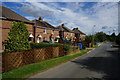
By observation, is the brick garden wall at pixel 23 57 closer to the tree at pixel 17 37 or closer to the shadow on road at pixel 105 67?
the tree at pixel 17 37

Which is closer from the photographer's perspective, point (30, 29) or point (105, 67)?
point (105, 67)

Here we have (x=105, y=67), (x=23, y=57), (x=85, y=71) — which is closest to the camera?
(x=85, y=71)

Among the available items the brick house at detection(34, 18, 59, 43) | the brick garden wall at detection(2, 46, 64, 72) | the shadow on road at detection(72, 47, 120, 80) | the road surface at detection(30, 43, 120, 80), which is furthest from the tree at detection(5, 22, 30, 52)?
the brick house at detection(34, 18, 59, 43)

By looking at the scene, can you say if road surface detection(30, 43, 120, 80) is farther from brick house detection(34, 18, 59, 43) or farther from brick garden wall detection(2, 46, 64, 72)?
brick house detection(34, 18, 59, 43)

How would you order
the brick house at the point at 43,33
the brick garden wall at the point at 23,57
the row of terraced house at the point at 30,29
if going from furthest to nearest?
the brick house at the point at 43,33 → the row of terraced house at the point at 30,29 → the brick garden wall at the point at 23,57

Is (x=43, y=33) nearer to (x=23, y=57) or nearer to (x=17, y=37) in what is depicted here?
(x=17, y=37)

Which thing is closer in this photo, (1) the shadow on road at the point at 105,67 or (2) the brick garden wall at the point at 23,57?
(1) the shadow on road at the point at 105,67

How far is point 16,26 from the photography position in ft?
36.2

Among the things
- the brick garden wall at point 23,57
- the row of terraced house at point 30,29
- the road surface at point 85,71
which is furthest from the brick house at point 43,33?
the road surface at point 85,71

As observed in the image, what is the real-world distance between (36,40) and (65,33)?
18472mm

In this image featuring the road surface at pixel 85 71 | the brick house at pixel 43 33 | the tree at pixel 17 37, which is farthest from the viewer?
the brick house at pixel 43 33

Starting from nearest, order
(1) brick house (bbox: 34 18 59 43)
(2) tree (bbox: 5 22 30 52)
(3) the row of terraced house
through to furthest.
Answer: (2) tree (bbox: 5 22 30 52) → (3) the row of terraced house → (1) brick house (bbox: 34 18 59 43)

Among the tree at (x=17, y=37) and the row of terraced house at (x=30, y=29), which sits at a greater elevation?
the row of terraced house at (x=30, y=29)

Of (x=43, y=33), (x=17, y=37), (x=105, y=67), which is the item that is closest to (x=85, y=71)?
(x=105, y=67)
